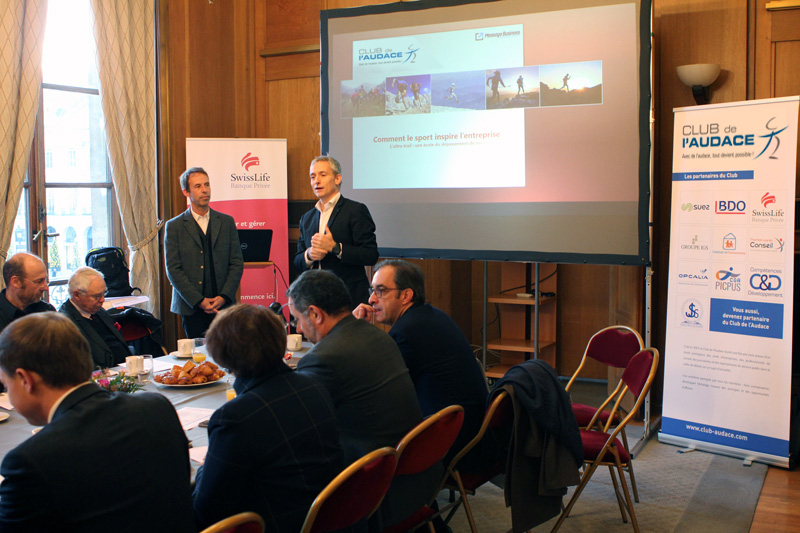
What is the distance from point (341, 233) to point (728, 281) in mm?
2265

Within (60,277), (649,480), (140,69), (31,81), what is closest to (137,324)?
(60,277)

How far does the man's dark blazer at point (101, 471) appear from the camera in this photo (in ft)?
4.64

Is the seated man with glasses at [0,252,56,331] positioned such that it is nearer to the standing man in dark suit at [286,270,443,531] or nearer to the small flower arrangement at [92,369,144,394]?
the small flower arrangement at [92,369,144,394]

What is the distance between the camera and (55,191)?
5.30 metres

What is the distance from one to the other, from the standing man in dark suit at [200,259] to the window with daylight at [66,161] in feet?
4.67

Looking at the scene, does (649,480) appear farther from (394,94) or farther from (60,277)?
(60,277)

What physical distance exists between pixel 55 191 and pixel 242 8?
2.44 metres

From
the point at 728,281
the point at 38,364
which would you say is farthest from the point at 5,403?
the point at 728,281

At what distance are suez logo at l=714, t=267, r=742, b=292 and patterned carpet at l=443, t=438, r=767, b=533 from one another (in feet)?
3.24

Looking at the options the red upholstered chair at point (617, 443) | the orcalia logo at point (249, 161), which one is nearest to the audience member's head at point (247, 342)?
the red upholstered chair at point (617, 443)

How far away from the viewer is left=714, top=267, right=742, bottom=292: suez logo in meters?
4.13

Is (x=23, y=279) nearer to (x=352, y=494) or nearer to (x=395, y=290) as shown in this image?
(x=395, y=290)

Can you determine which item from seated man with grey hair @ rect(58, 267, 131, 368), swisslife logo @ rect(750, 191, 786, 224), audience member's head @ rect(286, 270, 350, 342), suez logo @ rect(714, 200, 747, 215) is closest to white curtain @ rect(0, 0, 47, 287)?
seated man with grey hair @ rect(58, 267, 131, 368)

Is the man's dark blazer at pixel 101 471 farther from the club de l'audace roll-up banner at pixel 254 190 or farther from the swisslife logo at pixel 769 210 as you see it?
the club de l'audace roll-up banner at pixel 254 190
